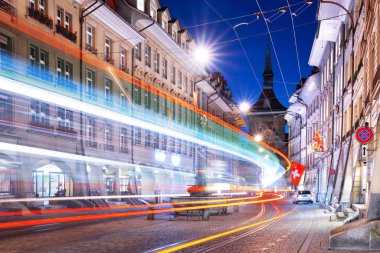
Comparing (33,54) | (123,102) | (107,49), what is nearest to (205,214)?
(33,54)

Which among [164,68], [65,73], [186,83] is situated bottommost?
[65,73]

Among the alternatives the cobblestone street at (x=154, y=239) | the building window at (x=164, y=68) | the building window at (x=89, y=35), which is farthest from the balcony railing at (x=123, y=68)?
the cobblestone street at (x=154, y=239)

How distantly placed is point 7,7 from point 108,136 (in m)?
11.2

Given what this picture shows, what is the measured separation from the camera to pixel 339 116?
32688mm

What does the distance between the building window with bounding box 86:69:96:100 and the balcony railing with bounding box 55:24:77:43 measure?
253cm

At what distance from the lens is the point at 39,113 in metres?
23.5

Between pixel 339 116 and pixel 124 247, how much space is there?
24.3 meters

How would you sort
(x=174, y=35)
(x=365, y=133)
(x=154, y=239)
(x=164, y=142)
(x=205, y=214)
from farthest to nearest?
(x=174, y=35)
(x=164, y=142)
(x=205, y=214)
(x=365, y=133)
(x=154, y=239)

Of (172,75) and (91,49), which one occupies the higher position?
(172,75)

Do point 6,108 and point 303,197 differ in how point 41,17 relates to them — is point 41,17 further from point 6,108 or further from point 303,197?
point 303,197

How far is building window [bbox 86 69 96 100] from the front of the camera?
2840 centimetres

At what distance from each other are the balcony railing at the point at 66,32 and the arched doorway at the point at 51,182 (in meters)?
7.09

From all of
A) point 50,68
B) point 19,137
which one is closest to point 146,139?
point 50,68

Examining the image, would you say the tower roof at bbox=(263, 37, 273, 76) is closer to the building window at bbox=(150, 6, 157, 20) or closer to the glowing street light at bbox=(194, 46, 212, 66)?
the glowing street light at bbox=(194, 46, 212, 66)
